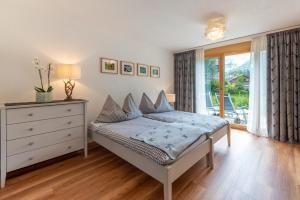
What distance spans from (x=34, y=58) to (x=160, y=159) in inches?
94.2

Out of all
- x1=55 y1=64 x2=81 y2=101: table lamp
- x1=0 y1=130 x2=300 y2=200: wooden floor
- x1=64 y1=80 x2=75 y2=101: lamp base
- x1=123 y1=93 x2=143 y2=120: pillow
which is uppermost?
x1=55 y1=64 x2=81 y2=101: table lamp

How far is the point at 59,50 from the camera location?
2.55 m

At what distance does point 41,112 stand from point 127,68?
202 cm

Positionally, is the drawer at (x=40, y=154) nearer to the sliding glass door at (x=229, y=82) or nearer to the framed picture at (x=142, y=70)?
the framed picture at (x=142, y=70)

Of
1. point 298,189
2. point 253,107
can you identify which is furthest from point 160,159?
point 253,107

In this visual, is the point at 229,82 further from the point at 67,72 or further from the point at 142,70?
the point at 67,72

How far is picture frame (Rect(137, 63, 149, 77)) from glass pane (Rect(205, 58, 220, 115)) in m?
1.80

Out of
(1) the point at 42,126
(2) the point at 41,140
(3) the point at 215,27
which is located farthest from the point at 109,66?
(3) the point at 215,27

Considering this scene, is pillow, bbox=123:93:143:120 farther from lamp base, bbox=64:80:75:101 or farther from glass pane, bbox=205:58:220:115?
glass pane, bbox=205:58:220:115

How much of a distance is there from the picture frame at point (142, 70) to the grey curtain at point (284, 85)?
273 centimetres

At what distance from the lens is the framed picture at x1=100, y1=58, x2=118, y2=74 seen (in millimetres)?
3135

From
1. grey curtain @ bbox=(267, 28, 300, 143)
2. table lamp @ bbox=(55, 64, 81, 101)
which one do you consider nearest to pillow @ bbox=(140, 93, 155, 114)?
table lamp @ bbox=(55, 64, 81, 101)

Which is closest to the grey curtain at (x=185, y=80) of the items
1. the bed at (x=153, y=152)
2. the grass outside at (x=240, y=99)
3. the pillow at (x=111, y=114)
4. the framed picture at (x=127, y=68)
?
the grass outside at (x=240, y=99)

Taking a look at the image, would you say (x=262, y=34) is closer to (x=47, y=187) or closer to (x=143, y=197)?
(x=143, y=197)
